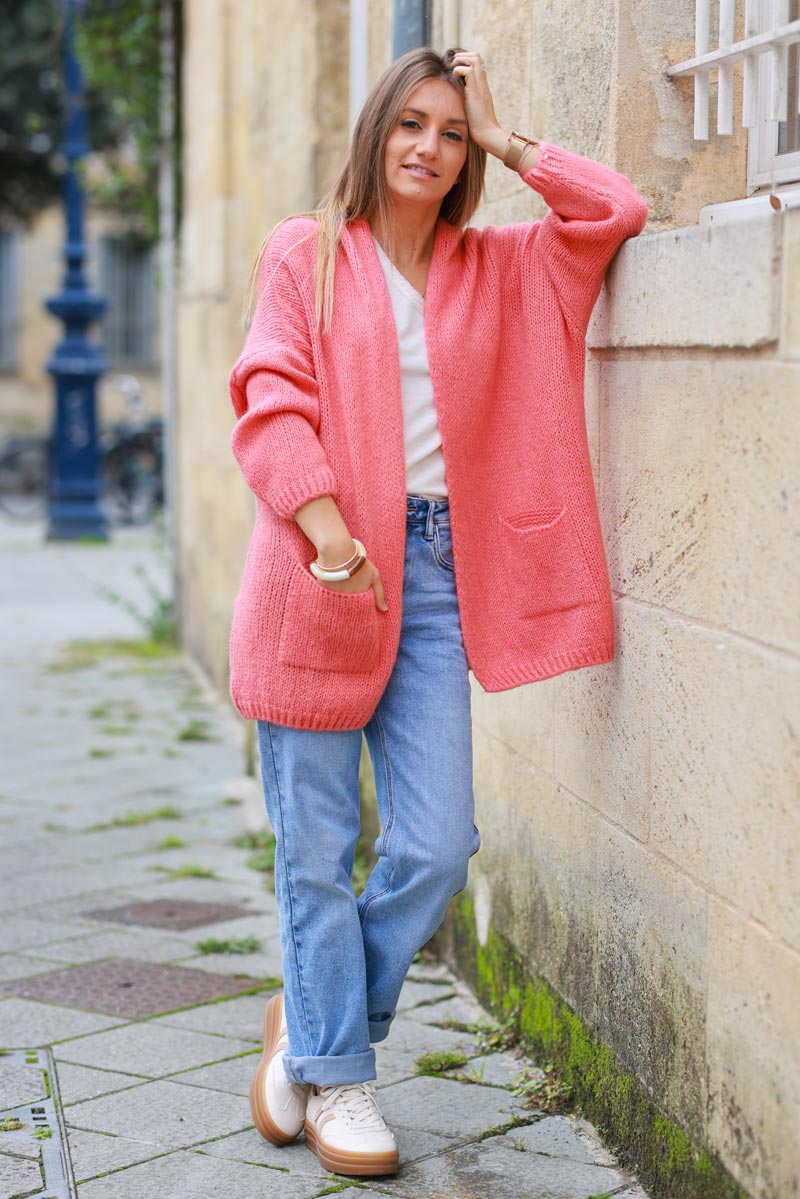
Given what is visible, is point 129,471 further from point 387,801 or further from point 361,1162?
point 361,1162

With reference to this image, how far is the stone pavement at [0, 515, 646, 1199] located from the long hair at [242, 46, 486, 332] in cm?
150

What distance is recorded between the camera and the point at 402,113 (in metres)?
2.87

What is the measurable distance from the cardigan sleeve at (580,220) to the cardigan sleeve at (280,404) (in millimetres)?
460

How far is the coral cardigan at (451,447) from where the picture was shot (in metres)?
2.77

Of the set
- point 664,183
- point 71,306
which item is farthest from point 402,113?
point 71,306

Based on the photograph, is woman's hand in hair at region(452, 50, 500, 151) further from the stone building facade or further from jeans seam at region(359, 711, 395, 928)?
jeans seam at region(359, 711, 395, 928)

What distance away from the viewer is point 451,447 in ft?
9.40

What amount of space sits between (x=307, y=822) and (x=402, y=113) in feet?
4.08

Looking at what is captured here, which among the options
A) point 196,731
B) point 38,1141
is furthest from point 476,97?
point 196,731

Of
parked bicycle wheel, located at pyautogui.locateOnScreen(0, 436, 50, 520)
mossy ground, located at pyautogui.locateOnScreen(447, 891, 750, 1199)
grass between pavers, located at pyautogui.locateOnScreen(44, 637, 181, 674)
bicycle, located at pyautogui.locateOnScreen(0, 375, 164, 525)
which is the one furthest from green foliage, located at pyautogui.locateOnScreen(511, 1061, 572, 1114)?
parked bicycle wheel, located at pyautogui.locateOnScreen(0, 436, 50, 520)

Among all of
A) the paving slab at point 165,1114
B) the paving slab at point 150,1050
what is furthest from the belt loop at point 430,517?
the paving slab at point 150,1050

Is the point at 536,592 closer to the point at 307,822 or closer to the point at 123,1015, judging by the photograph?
the point at 307,822

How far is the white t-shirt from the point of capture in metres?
2.87

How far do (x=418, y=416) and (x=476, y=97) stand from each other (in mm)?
572
